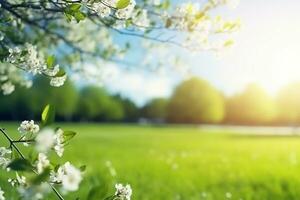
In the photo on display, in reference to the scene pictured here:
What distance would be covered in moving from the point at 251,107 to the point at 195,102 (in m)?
13.0

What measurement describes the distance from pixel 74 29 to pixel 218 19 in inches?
136

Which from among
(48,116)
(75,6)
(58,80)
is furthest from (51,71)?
(48,116)

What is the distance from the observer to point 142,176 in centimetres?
1105

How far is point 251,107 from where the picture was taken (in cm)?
9088

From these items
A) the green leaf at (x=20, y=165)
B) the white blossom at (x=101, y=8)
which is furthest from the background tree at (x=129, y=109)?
the green leaf at (x=20, y=165)

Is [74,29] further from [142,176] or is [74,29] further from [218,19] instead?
[142,176]

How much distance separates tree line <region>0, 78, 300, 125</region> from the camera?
77944 millimetres

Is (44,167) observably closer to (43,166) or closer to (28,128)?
(43,166)

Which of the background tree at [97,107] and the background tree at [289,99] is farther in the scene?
the background tree at [97,107]

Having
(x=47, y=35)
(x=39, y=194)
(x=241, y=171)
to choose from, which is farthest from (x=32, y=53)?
(x=241, y=171)

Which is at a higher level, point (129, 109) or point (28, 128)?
point (28, 128)

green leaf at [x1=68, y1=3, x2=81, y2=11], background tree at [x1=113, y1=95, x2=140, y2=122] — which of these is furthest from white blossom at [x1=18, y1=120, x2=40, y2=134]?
background tree at [x1=113, y1=95, x2=140, y2=122]

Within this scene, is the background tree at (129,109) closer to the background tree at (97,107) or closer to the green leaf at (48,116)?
the background tree at (97,107)

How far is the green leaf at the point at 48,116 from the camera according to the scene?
2.92 m
